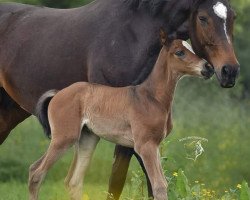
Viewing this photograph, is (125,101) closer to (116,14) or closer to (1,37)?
(116,14)

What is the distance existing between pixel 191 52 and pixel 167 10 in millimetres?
865

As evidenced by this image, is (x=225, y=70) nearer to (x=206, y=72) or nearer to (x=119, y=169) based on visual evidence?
(x=206, y=72)

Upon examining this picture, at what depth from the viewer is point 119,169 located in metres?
9.41

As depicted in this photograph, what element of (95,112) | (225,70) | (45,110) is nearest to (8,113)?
(45,110)

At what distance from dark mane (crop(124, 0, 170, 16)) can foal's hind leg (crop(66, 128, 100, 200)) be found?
3.72ft

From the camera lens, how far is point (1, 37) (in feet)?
34.1

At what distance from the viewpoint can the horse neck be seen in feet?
27.1

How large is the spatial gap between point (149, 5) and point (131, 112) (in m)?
1.17

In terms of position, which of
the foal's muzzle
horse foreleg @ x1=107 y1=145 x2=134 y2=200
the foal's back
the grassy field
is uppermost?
the foal's muzzle

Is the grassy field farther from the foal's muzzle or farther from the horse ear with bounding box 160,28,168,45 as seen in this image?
the foal's muzzle

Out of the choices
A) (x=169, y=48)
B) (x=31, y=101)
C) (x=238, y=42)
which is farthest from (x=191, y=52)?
(x=238, y=42)

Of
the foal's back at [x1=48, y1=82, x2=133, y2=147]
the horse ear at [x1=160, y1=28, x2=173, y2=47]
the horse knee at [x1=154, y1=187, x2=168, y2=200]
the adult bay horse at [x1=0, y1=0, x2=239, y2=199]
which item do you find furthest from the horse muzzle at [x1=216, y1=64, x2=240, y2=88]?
the horse knee at [x1=154, y1=187, x2=168, y2=200]

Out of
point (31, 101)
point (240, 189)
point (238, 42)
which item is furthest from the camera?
point (238, 42)

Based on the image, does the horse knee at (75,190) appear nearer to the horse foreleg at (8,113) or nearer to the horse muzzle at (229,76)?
the horse muzzle at (229,76)
